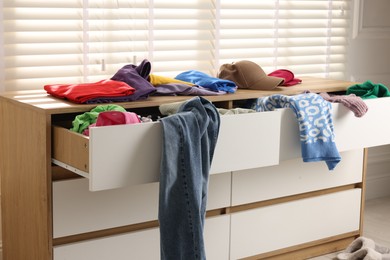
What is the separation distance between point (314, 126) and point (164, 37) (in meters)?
0.87

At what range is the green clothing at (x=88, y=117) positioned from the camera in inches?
86.0

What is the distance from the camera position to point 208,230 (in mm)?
2658

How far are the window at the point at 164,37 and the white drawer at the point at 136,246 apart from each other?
73cm

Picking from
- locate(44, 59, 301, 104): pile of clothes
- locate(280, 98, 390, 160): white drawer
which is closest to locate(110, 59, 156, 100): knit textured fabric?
locate(44, 59, 301, 104): pile of clothes

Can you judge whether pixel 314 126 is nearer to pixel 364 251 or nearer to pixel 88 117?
pixel 364 251

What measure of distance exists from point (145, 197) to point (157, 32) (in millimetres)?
848

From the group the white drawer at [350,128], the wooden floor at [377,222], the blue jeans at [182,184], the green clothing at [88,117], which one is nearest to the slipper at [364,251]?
the wooden floor at [377,222]

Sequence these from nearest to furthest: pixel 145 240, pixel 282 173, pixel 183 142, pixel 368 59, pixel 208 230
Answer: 1. pixel 183 142
2. pixel 145 240
3. pixel 208 230
4. pixel 282 173
5. pixel 368 59

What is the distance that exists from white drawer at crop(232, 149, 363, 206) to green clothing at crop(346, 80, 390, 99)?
0.29 meters

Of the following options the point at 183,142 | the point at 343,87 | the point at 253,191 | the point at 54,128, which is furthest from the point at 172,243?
the point at 343,87

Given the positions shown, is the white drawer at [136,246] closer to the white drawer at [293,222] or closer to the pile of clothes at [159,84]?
the white drawer at [293,222]

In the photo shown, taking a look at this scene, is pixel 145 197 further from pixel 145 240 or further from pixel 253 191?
pixel 253 191

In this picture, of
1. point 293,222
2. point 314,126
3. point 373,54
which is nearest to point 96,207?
point 314,126

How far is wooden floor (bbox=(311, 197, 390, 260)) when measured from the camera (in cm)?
325
